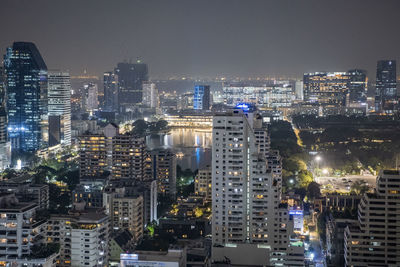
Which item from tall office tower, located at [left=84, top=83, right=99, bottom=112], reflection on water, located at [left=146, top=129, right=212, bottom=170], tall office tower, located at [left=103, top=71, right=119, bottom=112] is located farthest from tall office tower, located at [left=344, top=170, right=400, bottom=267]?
tall office tower, located at [left=103, top=71, right=119, bottom=112]

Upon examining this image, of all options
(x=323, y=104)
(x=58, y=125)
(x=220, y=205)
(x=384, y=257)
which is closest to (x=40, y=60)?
(x=58, y=125)

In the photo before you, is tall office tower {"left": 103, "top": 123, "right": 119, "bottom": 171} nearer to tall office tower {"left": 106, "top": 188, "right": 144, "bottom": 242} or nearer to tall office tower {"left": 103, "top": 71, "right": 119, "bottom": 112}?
tall office tower {"left": 106, "top": 188, "right": 144, "bottom": 242}

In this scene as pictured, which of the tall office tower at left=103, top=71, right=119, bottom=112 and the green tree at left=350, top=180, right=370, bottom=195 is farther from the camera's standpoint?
the tall office tower at left=103, top=71, right=119, bottom=112

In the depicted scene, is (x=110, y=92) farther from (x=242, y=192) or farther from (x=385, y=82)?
(x=242, y=192)

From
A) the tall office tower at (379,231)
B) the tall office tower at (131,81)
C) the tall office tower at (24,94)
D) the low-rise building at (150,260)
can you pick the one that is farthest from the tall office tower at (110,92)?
the low-rise building at (150,260)

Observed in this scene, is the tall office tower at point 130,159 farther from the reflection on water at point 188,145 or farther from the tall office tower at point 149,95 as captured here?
the tall office tower at point 149,95

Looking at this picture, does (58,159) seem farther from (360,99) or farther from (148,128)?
(360,99)
